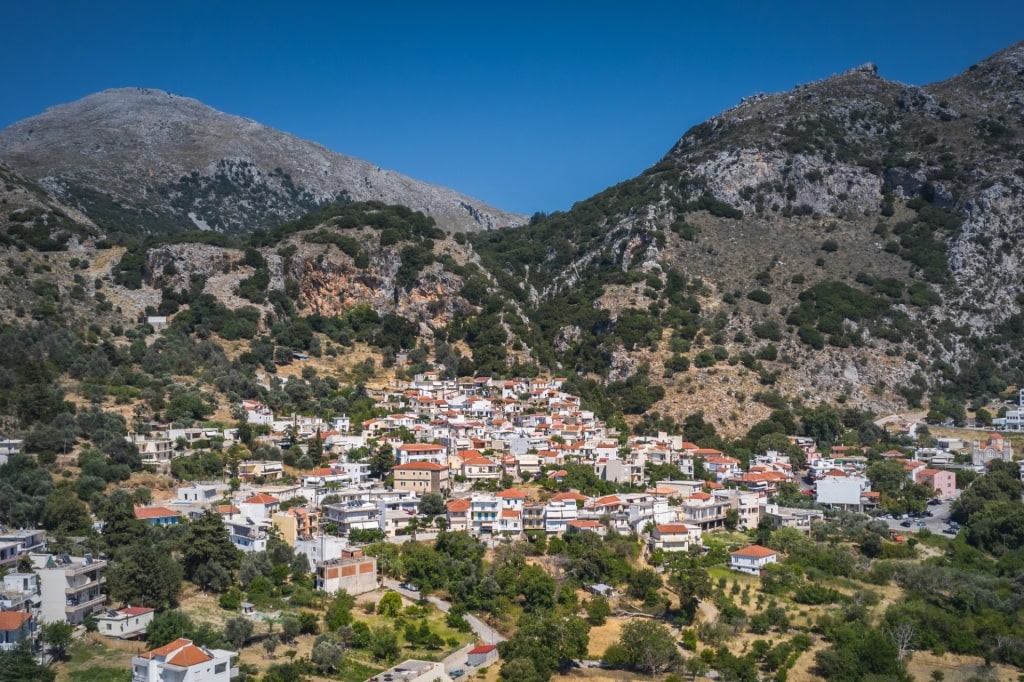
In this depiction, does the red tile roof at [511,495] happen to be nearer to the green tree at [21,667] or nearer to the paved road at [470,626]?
the paved road at [470,626]

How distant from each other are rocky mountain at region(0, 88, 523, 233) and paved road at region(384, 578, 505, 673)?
72.8 m

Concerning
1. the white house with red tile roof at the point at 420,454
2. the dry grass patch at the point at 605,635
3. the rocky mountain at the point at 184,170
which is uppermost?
the rocky mountain at the point at 184,170

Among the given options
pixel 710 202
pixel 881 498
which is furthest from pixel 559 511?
pixel 710 202

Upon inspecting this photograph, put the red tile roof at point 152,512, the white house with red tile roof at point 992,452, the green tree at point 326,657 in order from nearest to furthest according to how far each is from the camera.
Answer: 1. the green tree at point 326,657
2. the red tile roof at point 152,512
3. the white house with red tile roof at point 992,452

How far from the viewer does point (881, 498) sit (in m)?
50.8

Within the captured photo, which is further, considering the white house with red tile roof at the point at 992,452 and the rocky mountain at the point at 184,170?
the rocky mountain at the point at 184,170

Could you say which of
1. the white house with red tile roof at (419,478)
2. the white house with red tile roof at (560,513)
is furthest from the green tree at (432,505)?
the white house with red tile roof at (560,513)

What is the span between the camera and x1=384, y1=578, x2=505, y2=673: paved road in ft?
103

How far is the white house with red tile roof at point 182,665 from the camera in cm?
2711

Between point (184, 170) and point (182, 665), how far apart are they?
11236 centimetres

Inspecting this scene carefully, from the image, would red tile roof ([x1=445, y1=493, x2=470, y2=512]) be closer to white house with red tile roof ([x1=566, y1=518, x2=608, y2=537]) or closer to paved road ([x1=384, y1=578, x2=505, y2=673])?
white house with red tile roof ([x1=566, y1=518, x2=608, y2=537])

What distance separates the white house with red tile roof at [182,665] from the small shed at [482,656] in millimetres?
7029

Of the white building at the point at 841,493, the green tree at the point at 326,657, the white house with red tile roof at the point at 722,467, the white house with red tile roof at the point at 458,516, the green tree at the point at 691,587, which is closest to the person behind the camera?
the green tree at the point at 326,657

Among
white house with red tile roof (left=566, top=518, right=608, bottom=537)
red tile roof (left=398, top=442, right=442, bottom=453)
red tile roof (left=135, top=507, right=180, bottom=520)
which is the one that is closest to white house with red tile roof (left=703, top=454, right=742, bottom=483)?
white house with red tile roof (left=566, top=518, right=608, bottom=537)
